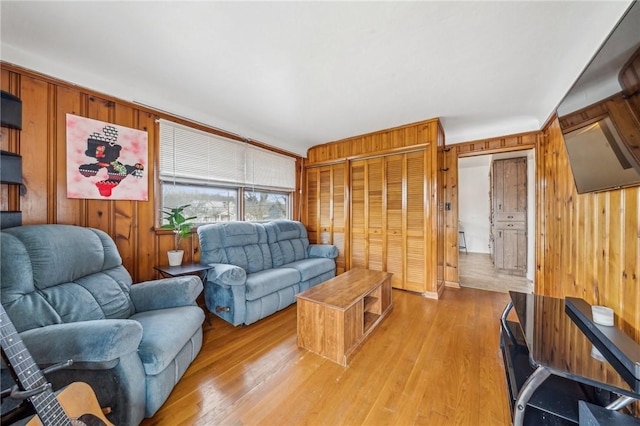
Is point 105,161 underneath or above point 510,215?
above

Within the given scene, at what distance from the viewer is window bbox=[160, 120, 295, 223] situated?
8.41 feet

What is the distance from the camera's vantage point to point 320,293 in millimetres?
2033

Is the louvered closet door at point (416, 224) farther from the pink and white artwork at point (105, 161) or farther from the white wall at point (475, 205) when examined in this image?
the white wall at point (475, 205)

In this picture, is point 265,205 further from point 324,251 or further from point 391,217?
point 391,217

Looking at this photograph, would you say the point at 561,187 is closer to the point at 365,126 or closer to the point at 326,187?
the point at 365,126

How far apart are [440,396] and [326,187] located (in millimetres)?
→ 3202

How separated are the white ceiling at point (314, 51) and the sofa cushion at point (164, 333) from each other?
6.18 feet

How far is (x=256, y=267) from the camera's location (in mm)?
2805

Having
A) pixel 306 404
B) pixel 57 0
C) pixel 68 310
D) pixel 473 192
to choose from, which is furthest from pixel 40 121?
pixel 473 192

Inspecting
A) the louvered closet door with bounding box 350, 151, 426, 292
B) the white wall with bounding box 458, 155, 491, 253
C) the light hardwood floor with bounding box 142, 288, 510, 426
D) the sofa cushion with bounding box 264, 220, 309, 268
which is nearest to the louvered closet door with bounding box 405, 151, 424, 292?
the louvered closet door with bounding box 350, 151, 426, 292

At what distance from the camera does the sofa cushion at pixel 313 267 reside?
9.50 ft

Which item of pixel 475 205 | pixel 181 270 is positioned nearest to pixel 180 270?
pixel 181 270

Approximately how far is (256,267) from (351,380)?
1667mm

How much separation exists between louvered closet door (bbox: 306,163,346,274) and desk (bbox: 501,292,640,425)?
8.64ft
